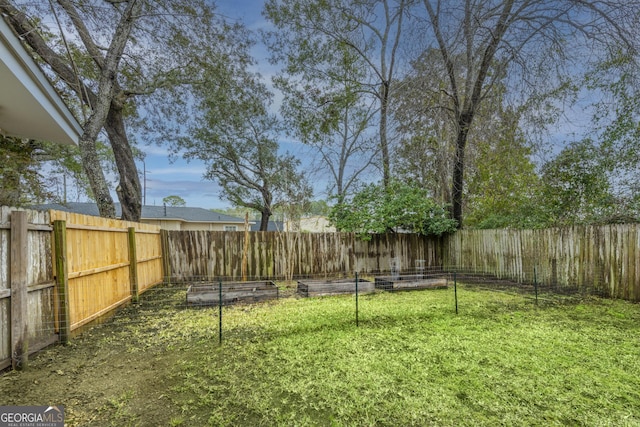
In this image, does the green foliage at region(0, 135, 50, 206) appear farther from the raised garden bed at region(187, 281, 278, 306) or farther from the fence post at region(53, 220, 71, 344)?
the raised garden bed at region(187, 281, 278, 306)

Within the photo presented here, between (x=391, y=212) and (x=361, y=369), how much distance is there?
605 cm

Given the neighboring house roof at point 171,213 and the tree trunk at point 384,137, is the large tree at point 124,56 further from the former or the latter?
the neighboring house roof at point 171,213

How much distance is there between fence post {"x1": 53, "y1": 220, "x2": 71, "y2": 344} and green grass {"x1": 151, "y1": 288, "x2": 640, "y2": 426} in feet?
3.43

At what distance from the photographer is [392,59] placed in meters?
10.6

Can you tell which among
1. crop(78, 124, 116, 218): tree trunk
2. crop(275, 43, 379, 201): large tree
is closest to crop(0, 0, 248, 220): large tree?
crop(78, 124, 116, 218): tree trunk

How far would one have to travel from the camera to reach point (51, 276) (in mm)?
3230

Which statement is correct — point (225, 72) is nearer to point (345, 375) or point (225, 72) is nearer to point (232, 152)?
point (232, 152)

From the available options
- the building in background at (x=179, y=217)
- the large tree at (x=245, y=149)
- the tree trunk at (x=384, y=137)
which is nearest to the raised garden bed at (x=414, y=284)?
the tree trunk at (x=384, y=137)

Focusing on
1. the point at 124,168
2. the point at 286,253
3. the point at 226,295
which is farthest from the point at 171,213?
the point at 226,295

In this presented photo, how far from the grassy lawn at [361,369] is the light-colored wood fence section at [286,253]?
3370mm

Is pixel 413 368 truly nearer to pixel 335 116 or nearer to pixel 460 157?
pixel 460 157

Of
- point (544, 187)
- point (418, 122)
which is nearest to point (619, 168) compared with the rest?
point (544, 187)

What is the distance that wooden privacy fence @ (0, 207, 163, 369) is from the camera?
2.67 m

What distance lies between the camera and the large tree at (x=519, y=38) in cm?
512
